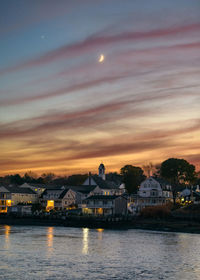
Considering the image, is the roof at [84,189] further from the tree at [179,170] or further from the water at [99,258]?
the water at [99,258]

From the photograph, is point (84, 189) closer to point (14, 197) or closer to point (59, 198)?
point (59, 198)

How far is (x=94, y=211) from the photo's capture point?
427 feet

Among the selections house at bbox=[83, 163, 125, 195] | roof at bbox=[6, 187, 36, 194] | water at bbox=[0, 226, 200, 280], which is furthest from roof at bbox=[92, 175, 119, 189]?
water at bbox=[0, 226, 200, 280]

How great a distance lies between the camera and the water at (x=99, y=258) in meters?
43.2

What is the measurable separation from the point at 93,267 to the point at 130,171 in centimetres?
12895

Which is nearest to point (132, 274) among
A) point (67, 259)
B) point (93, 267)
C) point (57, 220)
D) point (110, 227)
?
point (93, 267)

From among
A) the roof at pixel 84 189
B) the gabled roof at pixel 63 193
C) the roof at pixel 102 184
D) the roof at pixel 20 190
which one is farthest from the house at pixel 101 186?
the roof at pixel 20 190

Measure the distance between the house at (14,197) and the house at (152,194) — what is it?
40894 mm

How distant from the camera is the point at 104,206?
12812 centimetres

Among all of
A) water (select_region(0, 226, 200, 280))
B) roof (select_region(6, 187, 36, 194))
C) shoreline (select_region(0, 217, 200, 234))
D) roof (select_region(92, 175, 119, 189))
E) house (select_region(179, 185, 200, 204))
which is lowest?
water (select_region(0, 226, 200, 280))

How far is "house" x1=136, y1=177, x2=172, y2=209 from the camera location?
470ft

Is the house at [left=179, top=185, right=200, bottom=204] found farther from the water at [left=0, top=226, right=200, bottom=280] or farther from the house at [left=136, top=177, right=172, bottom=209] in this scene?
the water at [left=0, top=226, right=200, bottom=280]

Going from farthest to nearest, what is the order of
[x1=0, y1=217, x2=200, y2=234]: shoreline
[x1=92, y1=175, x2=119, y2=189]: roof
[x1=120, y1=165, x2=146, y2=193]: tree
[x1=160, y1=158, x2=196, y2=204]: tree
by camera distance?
[x1=120, y1=165, x2=146, y2=193]: tree < [x1=92, y1=175, x2=119, y2=189]: roof < [x1=160, y1=158, x2=196, y2=204]: tree < [x1=0, y1=217, x2=200, y2=234]: shoreline

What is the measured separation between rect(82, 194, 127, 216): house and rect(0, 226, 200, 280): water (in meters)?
51.3
